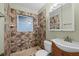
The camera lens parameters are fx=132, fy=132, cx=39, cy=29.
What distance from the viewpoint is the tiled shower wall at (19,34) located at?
1.75 metres

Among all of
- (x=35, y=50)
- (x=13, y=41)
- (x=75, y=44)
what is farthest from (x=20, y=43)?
(x=75, y=44)

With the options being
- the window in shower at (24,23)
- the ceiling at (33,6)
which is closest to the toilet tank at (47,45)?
the window in shower at (24,23)

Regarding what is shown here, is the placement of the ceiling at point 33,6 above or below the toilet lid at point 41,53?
Answer: above

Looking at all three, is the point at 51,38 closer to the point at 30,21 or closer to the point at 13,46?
the point at 30,21

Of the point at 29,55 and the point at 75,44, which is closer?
the point at 75,44

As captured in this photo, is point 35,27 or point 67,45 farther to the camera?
point 35,27

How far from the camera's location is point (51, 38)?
1.79m

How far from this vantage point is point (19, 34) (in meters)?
1.79

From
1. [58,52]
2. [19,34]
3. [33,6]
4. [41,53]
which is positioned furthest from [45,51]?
[33,6]

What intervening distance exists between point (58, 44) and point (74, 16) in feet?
1.38

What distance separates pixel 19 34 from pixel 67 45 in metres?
0.65

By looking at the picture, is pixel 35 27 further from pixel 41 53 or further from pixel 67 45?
pixel 67 45

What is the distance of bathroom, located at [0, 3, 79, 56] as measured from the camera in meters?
1.73

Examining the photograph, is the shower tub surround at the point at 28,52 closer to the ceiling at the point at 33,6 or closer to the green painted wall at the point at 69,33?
the green painted wall at the point at 69,33
